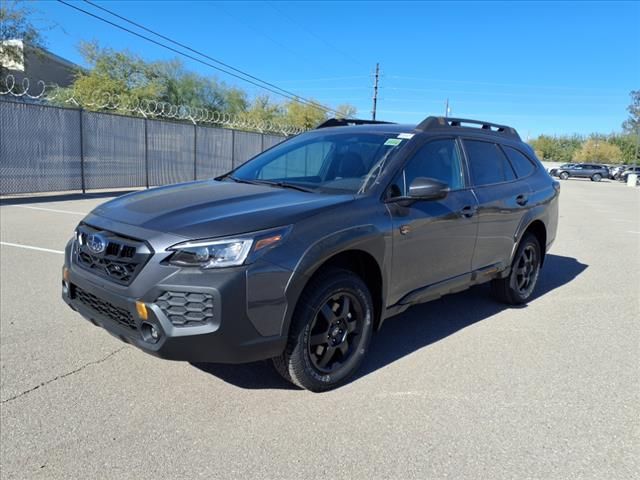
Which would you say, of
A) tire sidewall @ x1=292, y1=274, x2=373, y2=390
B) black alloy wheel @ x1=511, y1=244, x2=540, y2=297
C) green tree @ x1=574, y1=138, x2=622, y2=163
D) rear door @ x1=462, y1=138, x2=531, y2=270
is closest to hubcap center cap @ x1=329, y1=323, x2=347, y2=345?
tire sidewall @ x1=292, y1=274, x2=373, y2=390

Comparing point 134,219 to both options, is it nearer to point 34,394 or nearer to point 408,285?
point 34,394

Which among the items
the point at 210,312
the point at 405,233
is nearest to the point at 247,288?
the point at 210,312

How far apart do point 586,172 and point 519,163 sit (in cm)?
5231

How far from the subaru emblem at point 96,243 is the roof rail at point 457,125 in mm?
2512

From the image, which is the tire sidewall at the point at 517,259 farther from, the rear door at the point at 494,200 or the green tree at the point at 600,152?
the green tree at the point at 600,152

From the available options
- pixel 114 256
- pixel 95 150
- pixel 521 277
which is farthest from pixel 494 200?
pixel 95 150

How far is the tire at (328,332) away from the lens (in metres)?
3.07

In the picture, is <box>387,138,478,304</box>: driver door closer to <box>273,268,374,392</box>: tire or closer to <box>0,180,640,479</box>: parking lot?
<box>273,268,374,392</box>: tire

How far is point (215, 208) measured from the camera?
3.13 m

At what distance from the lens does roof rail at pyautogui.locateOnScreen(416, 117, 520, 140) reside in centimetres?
418

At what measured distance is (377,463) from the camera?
2.63 m

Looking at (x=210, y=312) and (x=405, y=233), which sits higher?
(x=405, y=233)

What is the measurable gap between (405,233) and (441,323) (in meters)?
1.52

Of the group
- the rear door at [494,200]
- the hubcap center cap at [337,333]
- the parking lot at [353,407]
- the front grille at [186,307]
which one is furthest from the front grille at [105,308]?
the rear door at [494,200]
